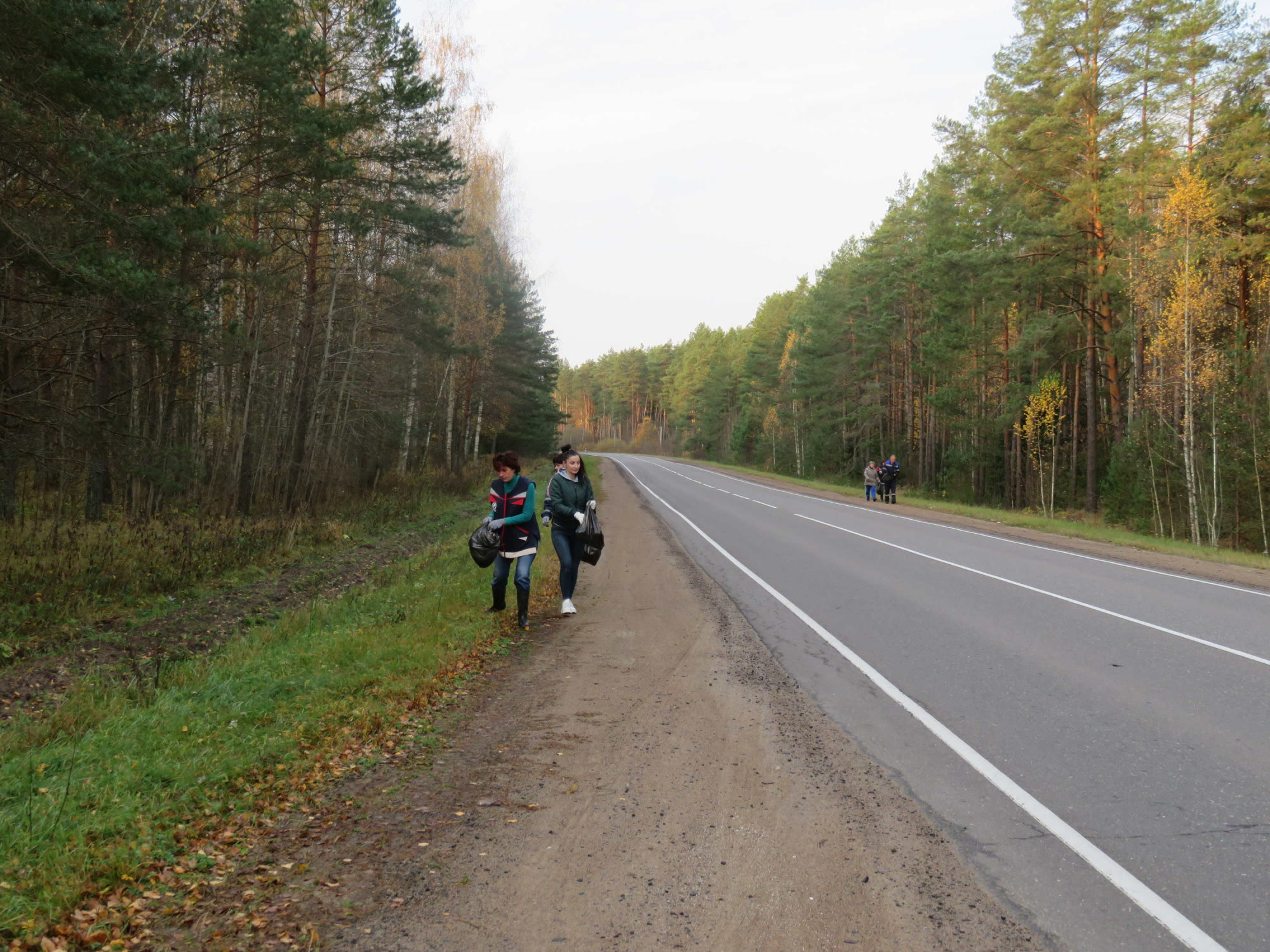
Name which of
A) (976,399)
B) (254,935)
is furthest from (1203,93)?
(254,935)

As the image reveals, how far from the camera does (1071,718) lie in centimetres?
521

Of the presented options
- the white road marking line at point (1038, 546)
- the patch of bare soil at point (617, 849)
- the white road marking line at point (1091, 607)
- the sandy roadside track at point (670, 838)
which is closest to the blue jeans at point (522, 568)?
the sandy roadside track at point (670, 838)

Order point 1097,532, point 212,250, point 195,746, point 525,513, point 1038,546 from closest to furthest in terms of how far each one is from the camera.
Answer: point 195,746 → point 525,513 → point 212,250 → point 1038,546 → point 1097,532

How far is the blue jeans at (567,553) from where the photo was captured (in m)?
8.86

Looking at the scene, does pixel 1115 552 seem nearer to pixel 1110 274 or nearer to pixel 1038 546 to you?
pixel 1038 546

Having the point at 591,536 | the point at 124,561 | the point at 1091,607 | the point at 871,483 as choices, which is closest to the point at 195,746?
→ the point at 591,536

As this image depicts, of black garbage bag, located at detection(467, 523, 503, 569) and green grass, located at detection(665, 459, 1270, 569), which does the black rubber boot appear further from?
green grass, located at detection(665, 459, 1270, 569)

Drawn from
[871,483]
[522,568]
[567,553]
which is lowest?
[522,568]

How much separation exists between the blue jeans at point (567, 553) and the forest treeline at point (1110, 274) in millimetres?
18199

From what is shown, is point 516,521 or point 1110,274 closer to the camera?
point 516,521

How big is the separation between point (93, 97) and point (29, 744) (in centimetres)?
807

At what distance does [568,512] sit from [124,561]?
764 cm

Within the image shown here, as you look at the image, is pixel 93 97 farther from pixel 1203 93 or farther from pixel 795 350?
pixel 795 350

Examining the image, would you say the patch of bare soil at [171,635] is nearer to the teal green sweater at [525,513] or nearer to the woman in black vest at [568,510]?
the teal green sweater at [525,513]
